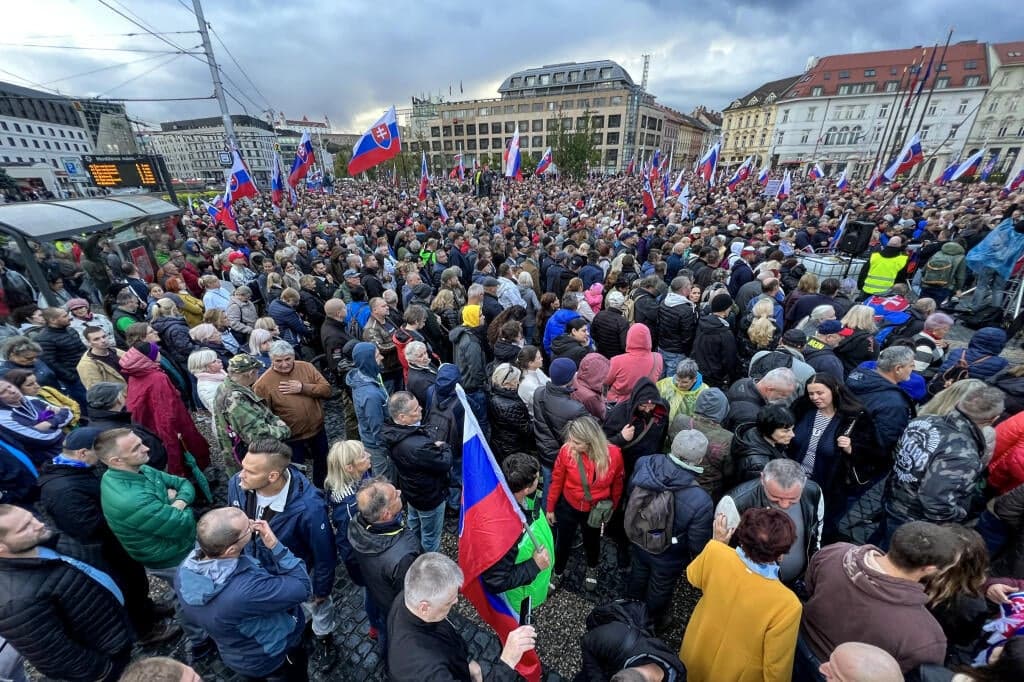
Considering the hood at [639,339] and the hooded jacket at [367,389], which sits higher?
the hood at [639,339]

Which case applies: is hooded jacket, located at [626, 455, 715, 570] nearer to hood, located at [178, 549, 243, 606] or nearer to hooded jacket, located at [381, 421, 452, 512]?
hooded jacket, located at [381, 421, 452, 512]

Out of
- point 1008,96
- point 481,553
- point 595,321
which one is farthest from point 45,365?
→ point 1008,96

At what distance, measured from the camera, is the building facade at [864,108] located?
55.1 metres

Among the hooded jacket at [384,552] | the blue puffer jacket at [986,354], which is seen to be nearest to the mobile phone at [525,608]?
the hooded jacket at [384,552]

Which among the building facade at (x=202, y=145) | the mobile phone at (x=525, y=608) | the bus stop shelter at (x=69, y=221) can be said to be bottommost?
the mobile phone at (x=525, y=608)

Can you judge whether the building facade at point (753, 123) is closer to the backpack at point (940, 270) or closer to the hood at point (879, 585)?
the backpack at point (940, 270)

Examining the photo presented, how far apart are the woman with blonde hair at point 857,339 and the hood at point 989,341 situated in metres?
0.81

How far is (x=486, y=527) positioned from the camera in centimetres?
251

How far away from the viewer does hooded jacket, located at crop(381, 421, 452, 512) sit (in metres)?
3.30

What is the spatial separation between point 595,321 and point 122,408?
519cm

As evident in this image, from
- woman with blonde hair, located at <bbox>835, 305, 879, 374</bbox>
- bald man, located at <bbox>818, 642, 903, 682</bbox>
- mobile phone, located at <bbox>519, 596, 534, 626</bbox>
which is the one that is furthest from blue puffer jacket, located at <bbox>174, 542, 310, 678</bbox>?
woman with blonde hair, located at <bbox>835, 305, 879, 374</bbox>

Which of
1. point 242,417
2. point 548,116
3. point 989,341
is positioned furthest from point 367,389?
point 548,116

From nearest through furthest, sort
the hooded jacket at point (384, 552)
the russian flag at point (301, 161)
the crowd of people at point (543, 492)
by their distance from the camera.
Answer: the crowd of people at point (543, 492)
the hooded jacket at point (384, 552)
the russian flag at point (301, 161)

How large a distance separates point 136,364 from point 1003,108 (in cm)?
8728
